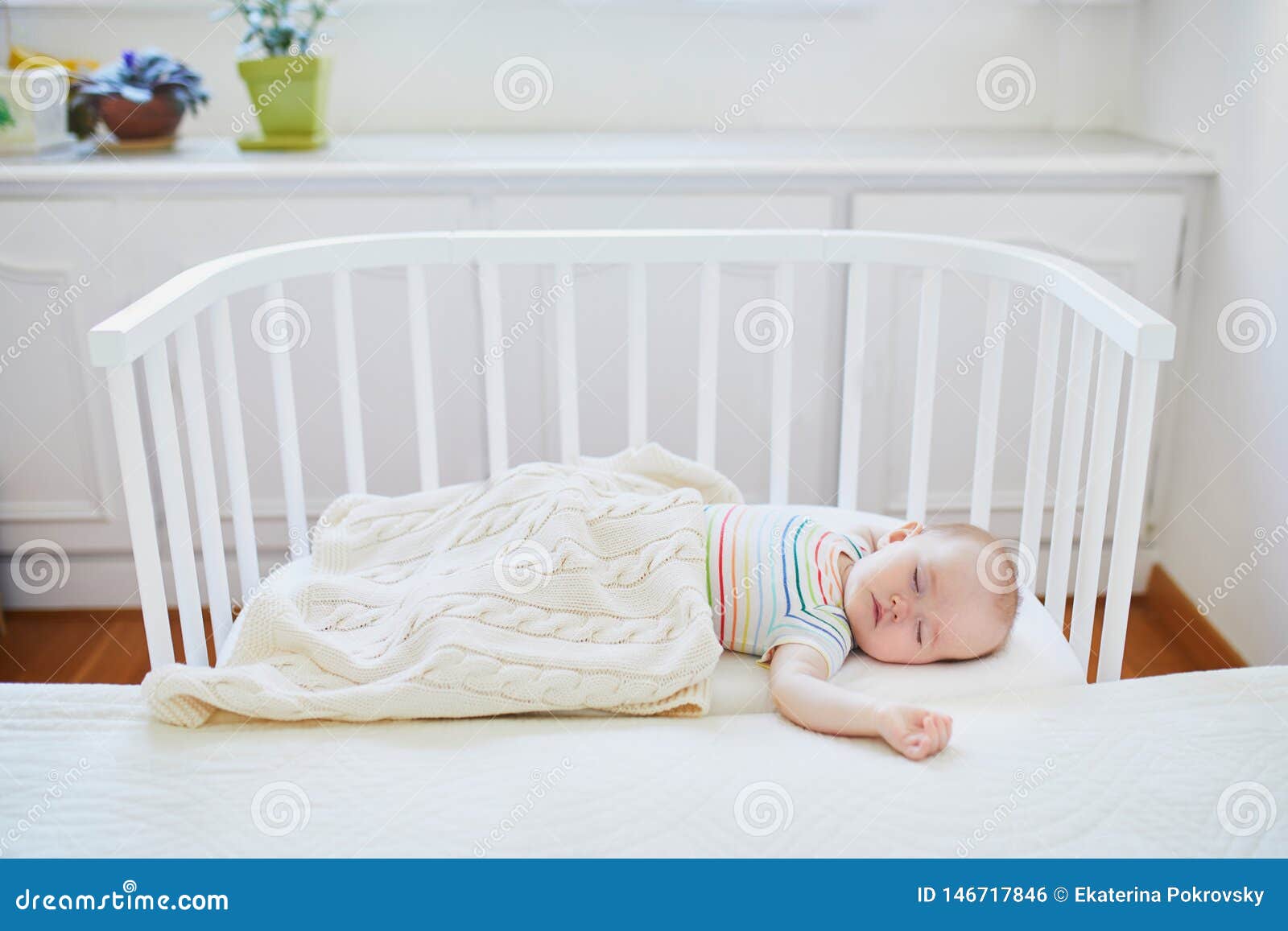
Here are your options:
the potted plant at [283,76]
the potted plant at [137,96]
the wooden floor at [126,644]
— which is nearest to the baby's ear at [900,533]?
the wooden floor at [126,644]

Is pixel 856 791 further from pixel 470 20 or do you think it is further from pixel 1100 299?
pixel 470 20

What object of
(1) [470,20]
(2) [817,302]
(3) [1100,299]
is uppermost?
(1) [470,20]

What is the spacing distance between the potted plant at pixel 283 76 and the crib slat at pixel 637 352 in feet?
2.89

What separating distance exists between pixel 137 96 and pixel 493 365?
1.01m

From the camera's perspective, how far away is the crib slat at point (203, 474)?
108cm

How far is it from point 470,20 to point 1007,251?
1.29 meters

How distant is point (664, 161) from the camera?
1.80 meters

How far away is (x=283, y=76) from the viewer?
6.13ft

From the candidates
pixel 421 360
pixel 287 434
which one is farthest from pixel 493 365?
pixel 287 434

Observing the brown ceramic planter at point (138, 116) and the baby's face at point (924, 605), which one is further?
the brown ceramic planter at point (138, 116)

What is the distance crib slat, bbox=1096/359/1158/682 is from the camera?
99cm

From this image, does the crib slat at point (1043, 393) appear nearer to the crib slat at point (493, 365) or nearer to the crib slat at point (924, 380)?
the crib slat at point (924, 380)

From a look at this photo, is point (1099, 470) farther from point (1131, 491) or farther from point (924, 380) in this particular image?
point (924, 380)
